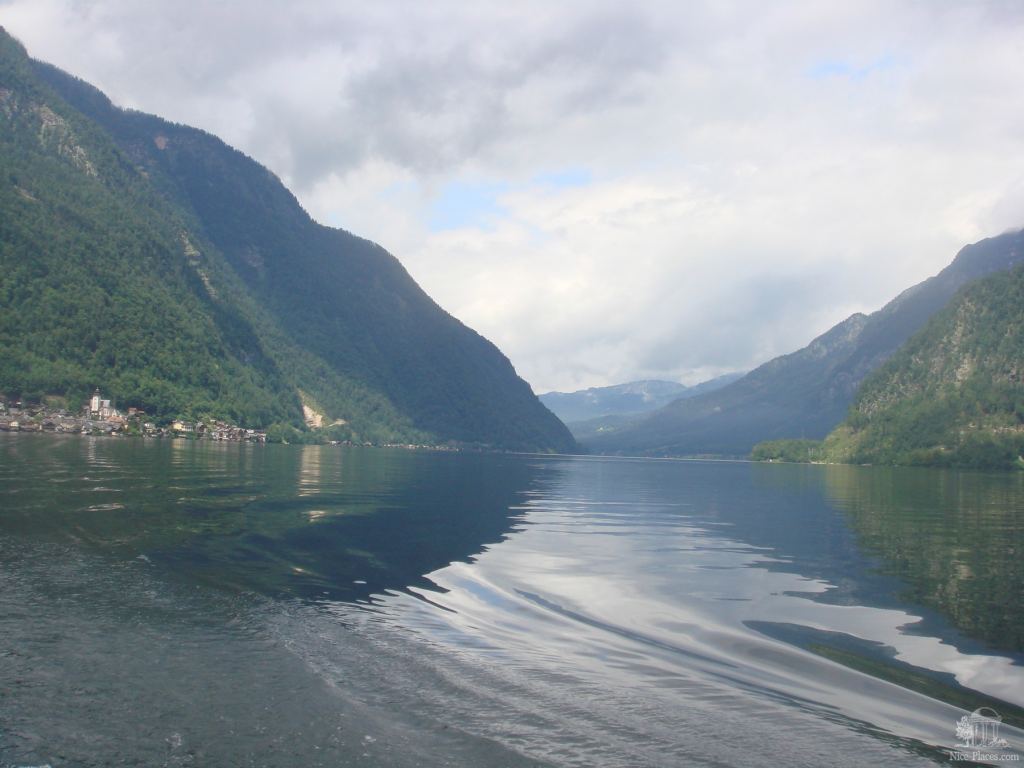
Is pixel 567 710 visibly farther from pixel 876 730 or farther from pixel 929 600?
pixel 929 600

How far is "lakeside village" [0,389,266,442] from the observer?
6029 inches

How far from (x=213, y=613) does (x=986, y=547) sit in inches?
1360

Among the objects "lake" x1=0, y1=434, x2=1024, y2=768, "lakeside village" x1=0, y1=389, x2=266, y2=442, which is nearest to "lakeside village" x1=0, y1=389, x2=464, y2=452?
"lakeside village" x1=0, y1=389, x2=266, y2=442

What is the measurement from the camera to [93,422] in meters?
166

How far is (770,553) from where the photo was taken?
35.4 metres

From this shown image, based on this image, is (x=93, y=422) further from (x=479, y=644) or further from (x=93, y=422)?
(x=479, y=644)

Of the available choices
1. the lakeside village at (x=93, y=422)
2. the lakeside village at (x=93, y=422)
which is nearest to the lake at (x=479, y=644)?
the lakeside village at (x=93, y=422)

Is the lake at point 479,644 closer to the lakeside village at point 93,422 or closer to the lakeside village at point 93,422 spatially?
the lakeside village at point 93,422

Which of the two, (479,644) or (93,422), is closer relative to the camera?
(479,644)

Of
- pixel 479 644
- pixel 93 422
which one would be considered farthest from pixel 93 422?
pixel 479 644

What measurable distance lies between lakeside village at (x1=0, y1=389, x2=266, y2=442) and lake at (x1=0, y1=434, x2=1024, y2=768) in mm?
133976

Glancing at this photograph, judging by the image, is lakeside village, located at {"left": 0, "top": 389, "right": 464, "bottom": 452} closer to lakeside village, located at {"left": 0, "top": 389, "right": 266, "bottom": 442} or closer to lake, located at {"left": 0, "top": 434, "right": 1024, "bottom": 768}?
lakeside village, located at {"left": 0, "top": 389, "right": 266, "bottom": 442}

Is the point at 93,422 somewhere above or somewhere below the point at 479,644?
above

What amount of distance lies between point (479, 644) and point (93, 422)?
173697 millimetres
